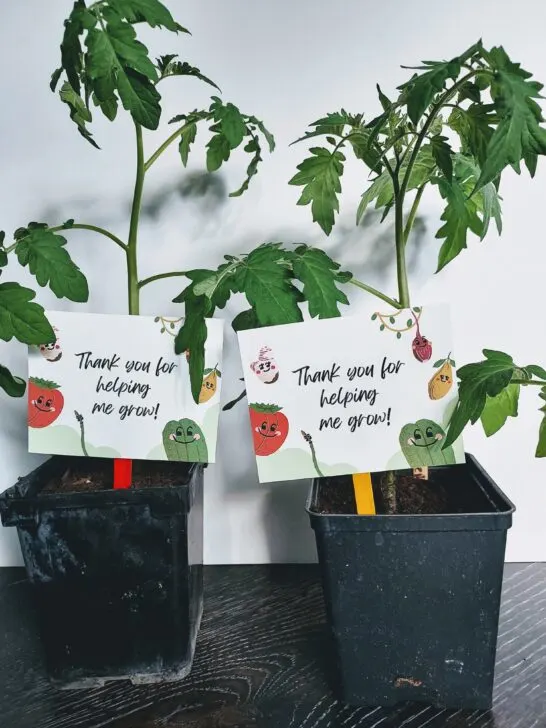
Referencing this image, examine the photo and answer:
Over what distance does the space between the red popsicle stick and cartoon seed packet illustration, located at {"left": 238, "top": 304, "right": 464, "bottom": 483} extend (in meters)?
0.19

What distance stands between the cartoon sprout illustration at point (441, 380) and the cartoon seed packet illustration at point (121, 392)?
9.8 inches

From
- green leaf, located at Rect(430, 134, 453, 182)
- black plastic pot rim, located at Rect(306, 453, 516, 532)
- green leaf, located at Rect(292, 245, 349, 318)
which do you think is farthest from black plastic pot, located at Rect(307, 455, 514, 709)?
green leaf, located at Rect(430, 134, 453, 182)

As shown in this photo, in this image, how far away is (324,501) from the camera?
81cm

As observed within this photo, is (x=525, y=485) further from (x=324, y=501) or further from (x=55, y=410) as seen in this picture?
(x=55, y=410)

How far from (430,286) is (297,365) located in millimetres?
372

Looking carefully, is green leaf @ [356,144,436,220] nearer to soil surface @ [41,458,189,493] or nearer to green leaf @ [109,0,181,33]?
green leaf @ [109,0,181,33]

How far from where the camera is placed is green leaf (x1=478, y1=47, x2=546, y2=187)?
525mm

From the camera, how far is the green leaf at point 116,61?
0.60m

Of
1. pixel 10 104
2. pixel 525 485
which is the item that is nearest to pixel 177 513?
pixel 525 485

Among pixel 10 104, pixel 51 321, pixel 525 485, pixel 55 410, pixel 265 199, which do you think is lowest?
pixel 525 485

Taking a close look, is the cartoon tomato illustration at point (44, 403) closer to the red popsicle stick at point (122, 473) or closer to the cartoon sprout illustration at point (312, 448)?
the red popsicle stick at point (122, 473)

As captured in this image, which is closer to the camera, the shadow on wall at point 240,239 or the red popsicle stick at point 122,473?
the red popsicle stick at point 122,473

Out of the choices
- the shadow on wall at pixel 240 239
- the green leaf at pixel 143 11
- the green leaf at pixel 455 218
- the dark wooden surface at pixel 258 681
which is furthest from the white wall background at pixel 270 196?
the green leaf at pixel 143 11

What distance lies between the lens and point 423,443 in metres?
0.72
